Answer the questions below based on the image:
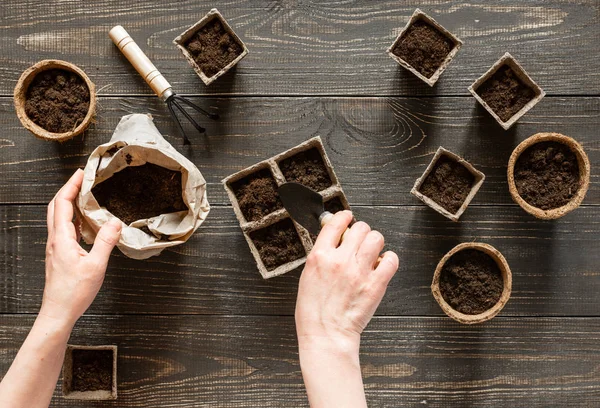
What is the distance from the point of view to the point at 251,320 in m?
1.49

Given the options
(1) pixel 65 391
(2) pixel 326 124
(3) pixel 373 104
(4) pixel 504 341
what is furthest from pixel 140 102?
(4) pixel 504 341

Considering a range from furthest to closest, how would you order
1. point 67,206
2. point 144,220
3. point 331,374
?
point 144,220, point 67,206, point 331,374

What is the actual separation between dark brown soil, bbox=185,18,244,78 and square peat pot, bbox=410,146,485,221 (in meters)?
0.61

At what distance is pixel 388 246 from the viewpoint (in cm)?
148

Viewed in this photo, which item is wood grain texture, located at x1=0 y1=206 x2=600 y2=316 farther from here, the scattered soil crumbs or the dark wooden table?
the scattered soil crumbs

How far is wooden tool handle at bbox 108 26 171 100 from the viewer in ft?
4.48

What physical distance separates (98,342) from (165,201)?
49cm

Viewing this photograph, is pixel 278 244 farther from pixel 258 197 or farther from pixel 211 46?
pixel 211 46

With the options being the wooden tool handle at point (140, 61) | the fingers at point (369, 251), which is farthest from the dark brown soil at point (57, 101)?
the fingers at point (369, 251)

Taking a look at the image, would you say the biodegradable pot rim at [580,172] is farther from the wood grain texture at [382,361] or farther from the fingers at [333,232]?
the fingers at [333,232]

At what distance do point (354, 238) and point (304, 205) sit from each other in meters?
0.20

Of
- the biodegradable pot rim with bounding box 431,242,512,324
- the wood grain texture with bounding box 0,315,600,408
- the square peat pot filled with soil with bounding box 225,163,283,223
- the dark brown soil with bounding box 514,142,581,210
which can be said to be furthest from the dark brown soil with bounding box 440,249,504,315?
the square peat pot filled with soil with bounding box 225,163,283,223

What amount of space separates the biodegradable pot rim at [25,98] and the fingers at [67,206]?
141mm

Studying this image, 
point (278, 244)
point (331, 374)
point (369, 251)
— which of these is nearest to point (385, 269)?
point (369, 251)
